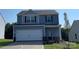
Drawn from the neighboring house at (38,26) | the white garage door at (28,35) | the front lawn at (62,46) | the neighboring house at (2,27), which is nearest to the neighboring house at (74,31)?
the front lawn at (62,46)

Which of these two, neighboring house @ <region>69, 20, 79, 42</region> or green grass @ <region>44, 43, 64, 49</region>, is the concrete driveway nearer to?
green grass @ <region>44, 43, 64, 49</region>

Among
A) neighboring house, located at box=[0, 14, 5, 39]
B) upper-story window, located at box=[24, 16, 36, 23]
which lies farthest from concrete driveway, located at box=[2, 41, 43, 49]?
upper-story window, located at box=[24, 16, 36, 23]

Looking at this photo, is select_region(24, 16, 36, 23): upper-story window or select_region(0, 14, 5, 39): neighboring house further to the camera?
select_region(24, 16, 36, 23): upper-story window

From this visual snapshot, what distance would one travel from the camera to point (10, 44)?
9961 millimetres

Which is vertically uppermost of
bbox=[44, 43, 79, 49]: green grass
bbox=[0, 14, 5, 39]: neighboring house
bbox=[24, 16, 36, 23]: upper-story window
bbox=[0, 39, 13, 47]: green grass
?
bbox=[24, 16, 36, 23]: upper-story window

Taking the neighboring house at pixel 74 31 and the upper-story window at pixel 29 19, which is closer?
the neighboring house at pixel 74 31

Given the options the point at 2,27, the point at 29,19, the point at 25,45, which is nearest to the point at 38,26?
the point at 29,19

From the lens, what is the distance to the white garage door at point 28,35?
1004 centimetres

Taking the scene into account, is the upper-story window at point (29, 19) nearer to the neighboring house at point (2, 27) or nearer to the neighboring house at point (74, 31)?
the neighboring house at point (2, 27)

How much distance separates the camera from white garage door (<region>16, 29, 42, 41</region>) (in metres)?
10.0

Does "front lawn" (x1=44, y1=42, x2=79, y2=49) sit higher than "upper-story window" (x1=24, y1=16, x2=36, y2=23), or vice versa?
"upper-story window" (x1=24, y1=16, x2=36, y2=23)

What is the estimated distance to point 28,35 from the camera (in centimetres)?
1010

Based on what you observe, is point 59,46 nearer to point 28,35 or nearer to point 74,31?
point 74,31
